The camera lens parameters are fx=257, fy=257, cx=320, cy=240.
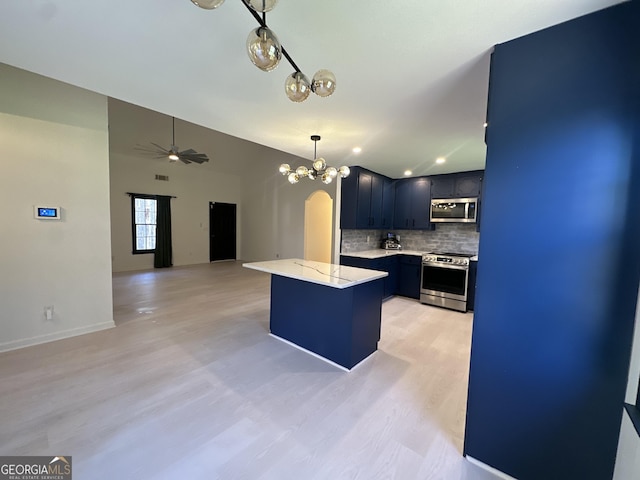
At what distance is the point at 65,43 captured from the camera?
1.52 metres

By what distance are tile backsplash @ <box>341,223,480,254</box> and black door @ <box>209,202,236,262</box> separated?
18.8 ft

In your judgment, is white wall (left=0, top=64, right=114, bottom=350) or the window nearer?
white wall (left=0, top=64, right=114, bottom=350)

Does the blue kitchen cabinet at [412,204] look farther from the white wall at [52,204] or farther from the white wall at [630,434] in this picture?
the white wall at [52,204]

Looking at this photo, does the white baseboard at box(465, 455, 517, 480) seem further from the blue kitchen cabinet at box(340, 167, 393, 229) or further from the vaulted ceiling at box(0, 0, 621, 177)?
the blue kitchen cabinet at box(340, 167, 393, 229)

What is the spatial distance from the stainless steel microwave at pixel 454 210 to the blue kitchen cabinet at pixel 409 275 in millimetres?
850

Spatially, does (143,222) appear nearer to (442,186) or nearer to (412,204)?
(412,204)

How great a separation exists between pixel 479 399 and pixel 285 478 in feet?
3.84

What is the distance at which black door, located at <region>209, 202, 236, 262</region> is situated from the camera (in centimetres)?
876

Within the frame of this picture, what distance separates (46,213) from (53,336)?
1.36 metres

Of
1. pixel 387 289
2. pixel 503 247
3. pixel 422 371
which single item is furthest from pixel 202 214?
pixel 503 247

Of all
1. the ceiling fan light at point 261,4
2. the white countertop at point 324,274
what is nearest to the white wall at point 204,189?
the white countertop at point 324,274

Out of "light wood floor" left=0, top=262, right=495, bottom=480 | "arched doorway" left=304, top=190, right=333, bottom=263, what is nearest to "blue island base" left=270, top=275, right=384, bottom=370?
"light wood floor" left=0, top=262, right=495, bottom=480

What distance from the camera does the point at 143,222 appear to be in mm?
7293

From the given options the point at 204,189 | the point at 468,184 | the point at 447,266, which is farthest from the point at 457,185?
the point at 204,189
